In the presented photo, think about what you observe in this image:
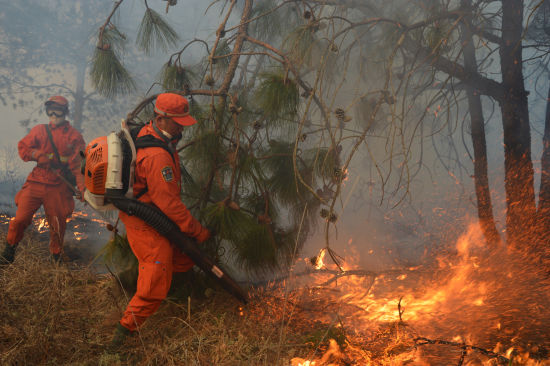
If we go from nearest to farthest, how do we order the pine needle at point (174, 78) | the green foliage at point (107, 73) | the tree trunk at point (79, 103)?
the pine needle at point (174, 78) → the green foliage at point (107, 73) → the tree trunk at point (79, 103)

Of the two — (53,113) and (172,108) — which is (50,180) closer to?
(53,113)

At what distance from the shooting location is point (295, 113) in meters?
2.66

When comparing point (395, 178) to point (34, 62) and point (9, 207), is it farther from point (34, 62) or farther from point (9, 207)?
point (34, 62)

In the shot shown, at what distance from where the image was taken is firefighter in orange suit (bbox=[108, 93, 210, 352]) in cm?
224

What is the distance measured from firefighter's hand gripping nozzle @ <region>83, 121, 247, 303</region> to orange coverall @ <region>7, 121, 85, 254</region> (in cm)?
191

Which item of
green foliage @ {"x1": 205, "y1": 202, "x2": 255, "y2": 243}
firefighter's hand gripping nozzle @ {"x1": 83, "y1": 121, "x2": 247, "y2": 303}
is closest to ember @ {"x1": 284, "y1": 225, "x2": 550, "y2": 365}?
green foliage @ {"x1": 205, "y1": 202, "x2": 255, "y2": 243}

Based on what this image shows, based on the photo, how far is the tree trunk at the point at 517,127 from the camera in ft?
9.64

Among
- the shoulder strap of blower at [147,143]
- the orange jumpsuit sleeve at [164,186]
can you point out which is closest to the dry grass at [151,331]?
the orange jumpsuit sleeve at [164,186]

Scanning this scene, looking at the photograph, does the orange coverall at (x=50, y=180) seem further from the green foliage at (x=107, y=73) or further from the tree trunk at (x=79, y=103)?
the tree trunk at (x=79, y=103)

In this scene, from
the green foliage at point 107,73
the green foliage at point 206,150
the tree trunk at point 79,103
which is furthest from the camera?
the tree trunk at point 79,103

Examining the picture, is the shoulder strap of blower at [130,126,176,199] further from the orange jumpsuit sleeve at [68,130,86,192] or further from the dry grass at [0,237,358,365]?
the orange jumpsuit sleeve at [68,130,86,192]

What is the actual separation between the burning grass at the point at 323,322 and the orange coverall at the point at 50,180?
0.69 metres

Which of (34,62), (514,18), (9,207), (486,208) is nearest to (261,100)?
(514,18)

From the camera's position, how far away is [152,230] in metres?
2.33
